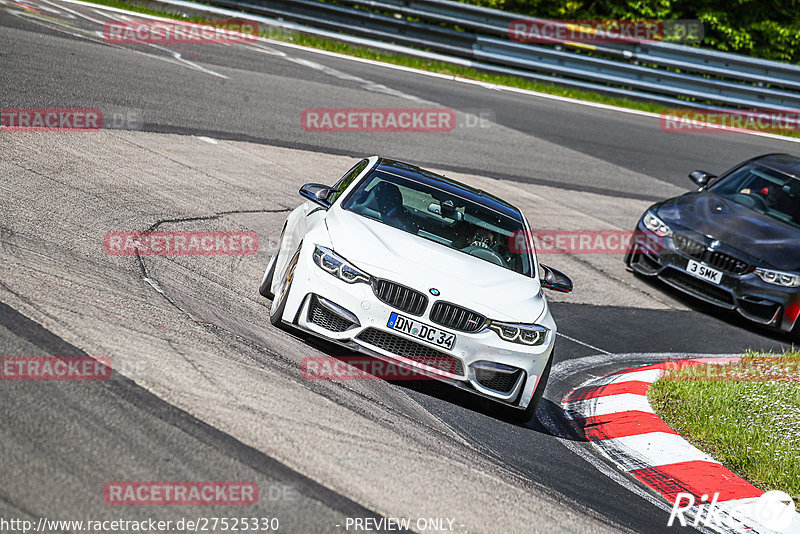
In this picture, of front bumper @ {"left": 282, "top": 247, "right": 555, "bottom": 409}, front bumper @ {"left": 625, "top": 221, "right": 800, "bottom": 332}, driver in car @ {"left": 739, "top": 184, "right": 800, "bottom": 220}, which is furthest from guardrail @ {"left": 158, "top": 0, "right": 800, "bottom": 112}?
front bumper @ {"left": 282, "top": 247, "right": 555, "bottom": 409}

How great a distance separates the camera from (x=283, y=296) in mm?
6473

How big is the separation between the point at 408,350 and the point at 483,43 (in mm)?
16152

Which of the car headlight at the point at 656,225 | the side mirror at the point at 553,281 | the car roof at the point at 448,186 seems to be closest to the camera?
the side mirror at the point at 553,281

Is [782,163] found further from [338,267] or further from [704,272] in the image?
[338,267]

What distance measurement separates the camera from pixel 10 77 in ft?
38.0

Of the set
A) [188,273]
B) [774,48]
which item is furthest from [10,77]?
[774,48]

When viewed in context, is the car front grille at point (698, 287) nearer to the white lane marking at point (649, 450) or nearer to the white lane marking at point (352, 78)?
the white lane marking at point (649, 450)

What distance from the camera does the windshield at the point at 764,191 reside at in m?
11.4

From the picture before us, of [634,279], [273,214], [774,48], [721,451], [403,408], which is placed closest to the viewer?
[403,408]

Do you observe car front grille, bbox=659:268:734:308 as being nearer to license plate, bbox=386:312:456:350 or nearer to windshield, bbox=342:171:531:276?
windshield, bbox=342:171:531:276

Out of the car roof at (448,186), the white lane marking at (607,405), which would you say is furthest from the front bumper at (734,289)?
the car roof at (448,186)

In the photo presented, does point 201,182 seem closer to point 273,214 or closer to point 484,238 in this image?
point 273,214

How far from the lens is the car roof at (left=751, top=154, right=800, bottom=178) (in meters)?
12.0

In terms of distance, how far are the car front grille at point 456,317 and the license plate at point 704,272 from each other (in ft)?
17.0
